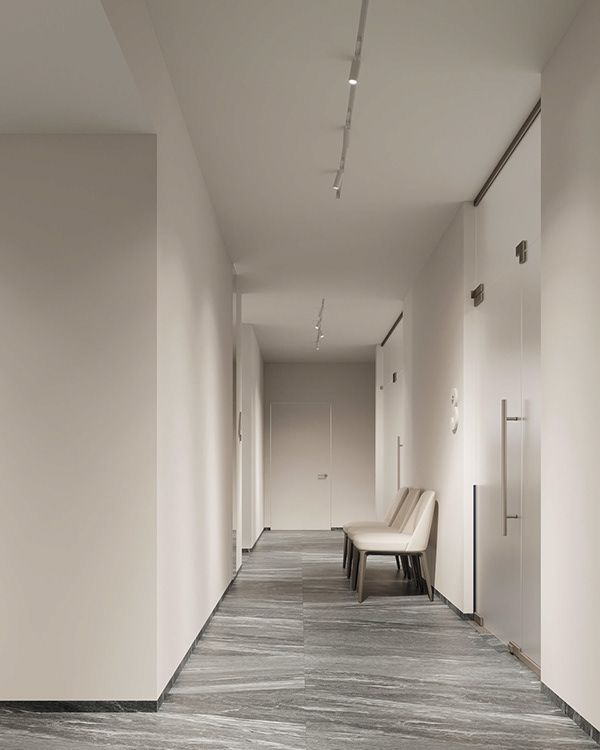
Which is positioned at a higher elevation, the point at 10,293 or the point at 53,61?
the point at 53,61

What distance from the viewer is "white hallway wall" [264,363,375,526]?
57.1 feet

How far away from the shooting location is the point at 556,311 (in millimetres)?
4246

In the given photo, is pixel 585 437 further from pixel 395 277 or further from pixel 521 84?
pixel 395 277

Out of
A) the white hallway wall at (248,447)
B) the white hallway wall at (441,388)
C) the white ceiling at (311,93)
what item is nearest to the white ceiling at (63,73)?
the white ceiling at (311,93)

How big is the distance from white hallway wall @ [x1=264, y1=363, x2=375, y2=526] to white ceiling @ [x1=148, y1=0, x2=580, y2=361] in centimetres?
859

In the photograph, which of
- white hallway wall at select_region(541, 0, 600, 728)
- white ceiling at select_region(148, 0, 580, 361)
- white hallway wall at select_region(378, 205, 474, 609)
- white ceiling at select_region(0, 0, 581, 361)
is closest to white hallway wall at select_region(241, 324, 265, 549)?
white hallway wall at select_region(378, 205, 474, 609)

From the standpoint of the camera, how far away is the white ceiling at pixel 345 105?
4.09 metres

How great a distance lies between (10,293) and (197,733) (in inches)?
82.4

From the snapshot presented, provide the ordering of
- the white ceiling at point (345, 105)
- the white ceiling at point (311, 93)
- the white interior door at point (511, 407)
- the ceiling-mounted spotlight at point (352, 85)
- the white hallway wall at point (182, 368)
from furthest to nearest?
1. the white interior door at point (511, 407)
2. the white hallway wall at point (182, 368)
3. the white ceiling at point (345, 105)
4. the ceiling-mounted spotlight at point (352, 85)
5. the white ceiling at point (311, 93)

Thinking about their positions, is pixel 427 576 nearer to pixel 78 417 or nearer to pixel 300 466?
pixel 78 417

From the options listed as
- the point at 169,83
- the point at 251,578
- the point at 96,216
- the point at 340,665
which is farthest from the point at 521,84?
the point at 251,578

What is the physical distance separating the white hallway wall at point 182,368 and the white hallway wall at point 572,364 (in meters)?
1.80

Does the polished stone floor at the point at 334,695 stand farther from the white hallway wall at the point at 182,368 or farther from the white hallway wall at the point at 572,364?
the white hallway wall at the point at 572,364

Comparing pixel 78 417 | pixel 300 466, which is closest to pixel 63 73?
pixel 78 417
